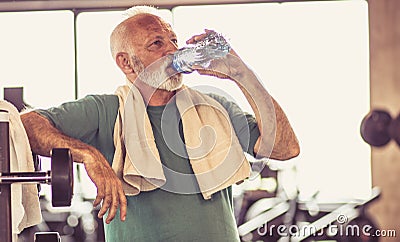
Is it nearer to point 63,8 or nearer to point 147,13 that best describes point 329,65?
point 63,8

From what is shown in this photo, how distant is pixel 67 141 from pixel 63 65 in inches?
84.2

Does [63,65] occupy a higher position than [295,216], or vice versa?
[63,65]

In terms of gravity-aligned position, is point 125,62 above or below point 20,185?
above

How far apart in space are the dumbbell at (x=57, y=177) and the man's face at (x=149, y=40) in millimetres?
862

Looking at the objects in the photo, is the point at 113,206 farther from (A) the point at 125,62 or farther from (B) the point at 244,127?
(A) the point at 125,62

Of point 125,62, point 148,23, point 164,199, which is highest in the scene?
point 148,23

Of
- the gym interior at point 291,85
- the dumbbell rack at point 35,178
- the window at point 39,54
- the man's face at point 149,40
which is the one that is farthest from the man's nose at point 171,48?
the window at point 39,54

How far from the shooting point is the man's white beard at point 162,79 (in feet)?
7.46

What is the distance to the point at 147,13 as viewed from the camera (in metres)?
2.42

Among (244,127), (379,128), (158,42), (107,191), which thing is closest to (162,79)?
(158,42)

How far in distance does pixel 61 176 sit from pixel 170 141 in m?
0.83

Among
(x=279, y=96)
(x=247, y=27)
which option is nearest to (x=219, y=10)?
(x=247, y=27)

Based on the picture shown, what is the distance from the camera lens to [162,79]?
2.27m

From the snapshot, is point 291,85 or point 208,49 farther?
point 291,85
